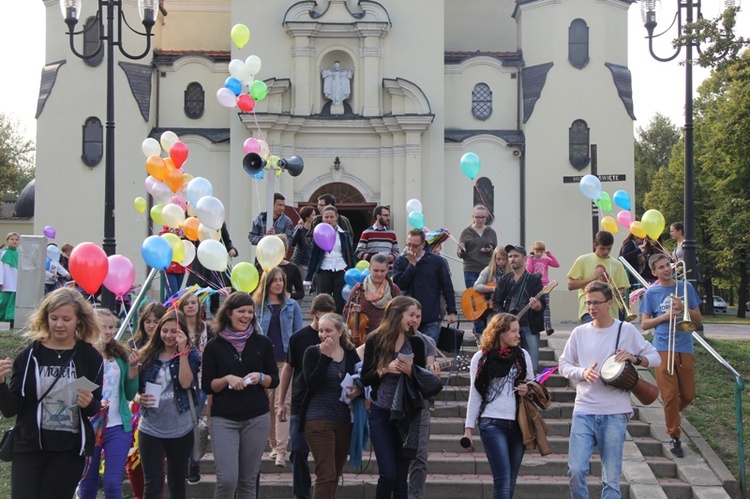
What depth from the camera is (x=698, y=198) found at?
46.7 m

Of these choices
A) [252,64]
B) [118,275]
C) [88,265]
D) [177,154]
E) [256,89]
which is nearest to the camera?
[88,265]

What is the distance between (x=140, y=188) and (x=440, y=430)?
17896mm

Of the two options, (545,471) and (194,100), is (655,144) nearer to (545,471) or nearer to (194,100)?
(194,100)

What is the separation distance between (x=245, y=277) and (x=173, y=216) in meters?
2.18

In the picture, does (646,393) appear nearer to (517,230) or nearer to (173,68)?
(517,230)

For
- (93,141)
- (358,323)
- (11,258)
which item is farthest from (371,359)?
(93,141)

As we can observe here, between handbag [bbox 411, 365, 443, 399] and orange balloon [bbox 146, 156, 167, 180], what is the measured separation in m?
6.79

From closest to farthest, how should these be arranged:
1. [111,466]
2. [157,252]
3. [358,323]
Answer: [111,466] → [157,252] → [358,323]

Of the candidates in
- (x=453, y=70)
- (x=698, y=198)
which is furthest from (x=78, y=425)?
(x=698, y=198)

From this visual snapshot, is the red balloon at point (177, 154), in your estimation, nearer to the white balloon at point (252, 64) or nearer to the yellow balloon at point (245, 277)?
the white balloon at point (252, 64)

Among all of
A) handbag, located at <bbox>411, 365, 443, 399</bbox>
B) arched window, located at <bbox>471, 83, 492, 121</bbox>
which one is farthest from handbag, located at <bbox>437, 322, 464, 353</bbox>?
arched window, located at <bbox>471, 83, 492, 121</bbox>

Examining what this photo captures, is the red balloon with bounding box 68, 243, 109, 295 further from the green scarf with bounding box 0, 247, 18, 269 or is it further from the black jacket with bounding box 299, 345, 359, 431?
the green scarf with bounding box 0, 247, 18, 269

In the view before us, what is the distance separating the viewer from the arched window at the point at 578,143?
→ 27.5m

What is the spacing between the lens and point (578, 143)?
2762 centimetres
